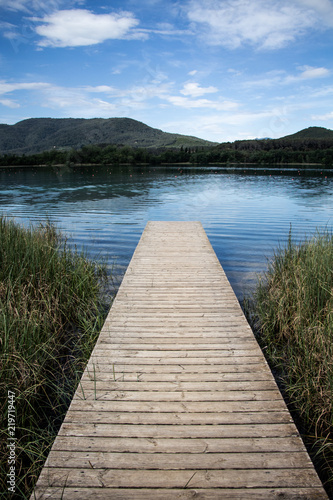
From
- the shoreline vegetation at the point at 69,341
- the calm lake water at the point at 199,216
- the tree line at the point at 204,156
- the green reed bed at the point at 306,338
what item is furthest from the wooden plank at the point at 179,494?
the tree line at the point at 204,156

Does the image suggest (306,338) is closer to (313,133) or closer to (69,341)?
(69,341)

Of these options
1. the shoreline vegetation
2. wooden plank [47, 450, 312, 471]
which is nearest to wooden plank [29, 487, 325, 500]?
wooden plank [47, 450, 312, 471]

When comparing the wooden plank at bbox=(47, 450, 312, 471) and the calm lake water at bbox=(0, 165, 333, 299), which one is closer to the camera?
the wooden plank at bbox=(47, 450, 312, 471)

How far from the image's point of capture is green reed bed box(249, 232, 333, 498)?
8.70ft

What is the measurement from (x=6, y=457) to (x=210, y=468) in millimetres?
1410

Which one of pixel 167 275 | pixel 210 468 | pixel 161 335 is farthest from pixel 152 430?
pixel 167 275

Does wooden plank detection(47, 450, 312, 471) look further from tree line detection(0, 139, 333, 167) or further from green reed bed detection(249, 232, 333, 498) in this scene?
tree line detection(0, 139, 333, 167)

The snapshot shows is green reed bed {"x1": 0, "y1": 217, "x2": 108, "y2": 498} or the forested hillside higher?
the forested hillside

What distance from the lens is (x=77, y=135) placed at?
145625mm

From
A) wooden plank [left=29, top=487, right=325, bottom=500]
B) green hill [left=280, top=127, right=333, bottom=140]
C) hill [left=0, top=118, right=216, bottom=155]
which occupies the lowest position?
wooden plank [left=29, top=487, right=325, bottom=500]

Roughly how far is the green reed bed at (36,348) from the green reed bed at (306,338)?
2067mm

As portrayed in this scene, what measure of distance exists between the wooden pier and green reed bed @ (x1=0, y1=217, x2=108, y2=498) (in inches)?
14.0

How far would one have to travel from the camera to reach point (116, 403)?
2469 millimetres

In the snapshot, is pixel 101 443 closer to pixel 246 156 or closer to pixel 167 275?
pixel 167 275
